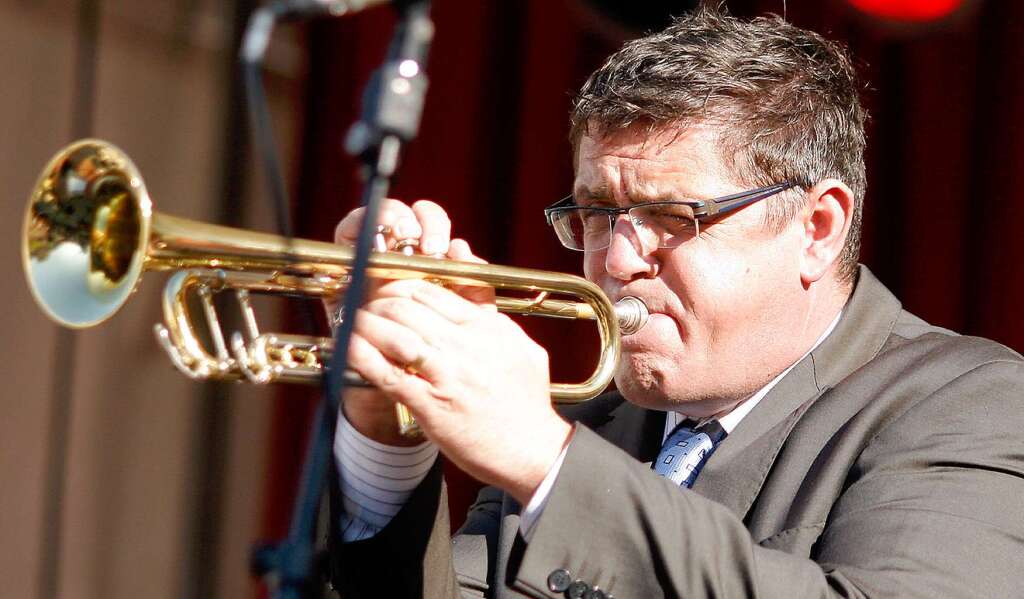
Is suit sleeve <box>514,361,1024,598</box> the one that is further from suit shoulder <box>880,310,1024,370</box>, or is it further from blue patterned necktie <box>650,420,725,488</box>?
blue patterned necktie <box>650,420,725,488</box>

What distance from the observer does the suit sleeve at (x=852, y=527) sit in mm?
1794

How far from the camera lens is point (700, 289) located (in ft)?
8.02

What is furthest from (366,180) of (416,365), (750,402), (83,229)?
(750,402)

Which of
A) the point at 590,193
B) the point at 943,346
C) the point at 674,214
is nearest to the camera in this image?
the point at 943,346

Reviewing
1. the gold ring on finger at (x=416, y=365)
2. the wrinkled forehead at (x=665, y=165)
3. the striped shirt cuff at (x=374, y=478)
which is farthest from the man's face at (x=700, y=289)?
the gold ring on finger at (x=416, y=365)

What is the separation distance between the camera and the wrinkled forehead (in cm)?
248

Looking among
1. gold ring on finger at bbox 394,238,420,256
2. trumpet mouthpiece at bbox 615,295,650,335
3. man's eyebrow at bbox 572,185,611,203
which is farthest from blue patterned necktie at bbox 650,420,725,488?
gold ring on finger at bbox 394,238,420,256

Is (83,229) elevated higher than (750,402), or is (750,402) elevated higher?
(83,229)

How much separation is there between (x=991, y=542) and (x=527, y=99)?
8.57 feet

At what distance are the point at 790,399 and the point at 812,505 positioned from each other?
1.09 ft

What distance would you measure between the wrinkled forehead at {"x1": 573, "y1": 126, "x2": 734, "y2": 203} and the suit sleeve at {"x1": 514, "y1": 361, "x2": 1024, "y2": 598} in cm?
60

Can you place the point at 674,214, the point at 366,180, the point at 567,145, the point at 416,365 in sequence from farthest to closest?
the point at 567,145 < the point at 674,214 < the point at 416,365 < the point at 366,180

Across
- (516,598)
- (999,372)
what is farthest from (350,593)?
(999,372)

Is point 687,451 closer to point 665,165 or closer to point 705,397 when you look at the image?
point 705,397
